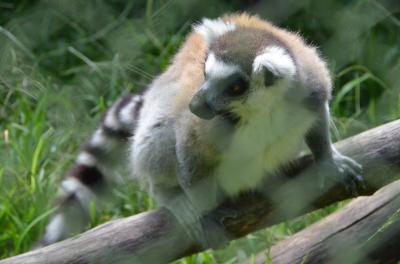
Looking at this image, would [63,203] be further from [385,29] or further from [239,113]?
[385,29]

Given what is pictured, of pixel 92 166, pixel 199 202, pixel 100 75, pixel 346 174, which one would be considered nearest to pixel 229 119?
pixel 199 202

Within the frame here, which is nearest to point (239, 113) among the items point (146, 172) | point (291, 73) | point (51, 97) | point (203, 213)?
point (291, 73)

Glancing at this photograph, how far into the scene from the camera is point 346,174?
6.43ft

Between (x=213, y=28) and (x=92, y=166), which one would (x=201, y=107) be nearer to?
(x=213, y=28)

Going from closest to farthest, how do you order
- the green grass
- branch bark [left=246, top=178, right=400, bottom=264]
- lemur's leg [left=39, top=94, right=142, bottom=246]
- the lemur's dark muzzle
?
the lemur's dark muzzle → branch bark [left=246, top=178, right=400, bottom=264] → lemur's leg [left=39, top=94, right=142, bottom=246] → the green grass

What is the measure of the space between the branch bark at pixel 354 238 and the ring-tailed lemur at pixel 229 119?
0.18 meters

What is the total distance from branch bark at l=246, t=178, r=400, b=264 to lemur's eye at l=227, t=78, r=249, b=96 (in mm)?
496

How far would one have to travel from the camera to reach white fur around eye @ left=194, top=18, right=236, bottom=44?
195cm

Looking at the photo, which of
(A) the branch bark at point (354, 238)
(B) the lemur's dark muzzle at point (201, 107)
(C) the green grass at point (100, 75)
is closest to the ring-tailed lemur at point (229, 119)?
(B) the lemur's dark muzzle at point (201, 107)

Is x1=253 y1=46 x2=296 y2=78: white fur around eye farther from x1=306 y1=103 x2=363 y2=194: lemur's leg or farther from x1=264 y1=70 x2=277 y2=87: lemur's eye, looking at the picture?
x1=306 y1=103 x2=363 y2=194: lemur's leg

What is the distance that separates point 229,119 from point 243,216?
0.27 meters

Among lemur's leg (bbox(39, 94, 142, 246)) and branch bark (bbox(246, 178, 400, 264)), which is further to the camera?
lemur's leg (bbox(39, 94, 142, 246))

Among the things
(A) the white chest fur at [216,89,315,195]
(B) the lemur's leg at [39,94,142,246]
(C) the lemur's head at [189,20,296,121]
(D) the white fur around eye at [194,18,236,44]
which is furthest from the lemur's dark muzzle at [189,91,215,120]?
(B) the lemur's leg at [39,94,142,246]

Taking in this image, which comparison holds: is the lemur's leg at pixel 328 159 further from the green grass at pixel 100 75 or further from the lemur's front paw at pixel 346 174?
the green grass at pixel 100 75
